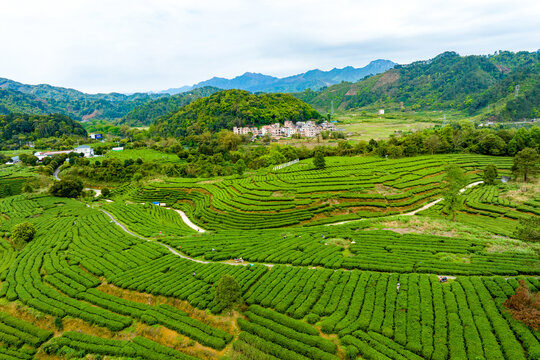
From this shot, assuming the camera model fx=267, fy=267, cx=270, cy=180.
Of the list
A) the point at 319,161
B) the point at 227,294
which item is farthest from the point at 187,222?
the point at 319,161

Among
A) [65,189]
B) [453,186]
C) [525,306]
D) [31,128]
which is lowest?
[525,306]

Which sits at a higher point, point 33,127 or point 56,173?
point 33,127

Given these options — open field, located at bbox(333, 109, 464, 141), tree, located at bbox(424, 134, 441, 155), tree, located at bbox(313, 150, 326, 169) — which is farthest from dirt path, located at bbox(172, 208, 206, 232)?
open field, located at bbox(333, 109, 464, 141)

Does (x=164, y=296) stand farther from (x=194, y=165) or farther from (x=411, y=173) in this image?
(x=194, y=165)

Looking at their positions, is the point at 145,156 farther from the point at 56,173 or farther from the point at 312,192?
the point at 312,192

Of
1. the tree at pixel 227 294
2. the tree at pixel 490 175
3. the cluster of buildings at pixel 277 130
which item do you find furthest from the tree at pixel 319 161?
the cluster of buildings at pixel 277 130

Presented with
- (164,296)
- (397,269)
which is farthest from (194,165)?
(397,269)

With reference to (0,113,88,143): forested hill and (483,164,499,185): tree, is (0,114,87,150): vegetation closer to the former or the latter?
(0,113,88,143): forested hill
